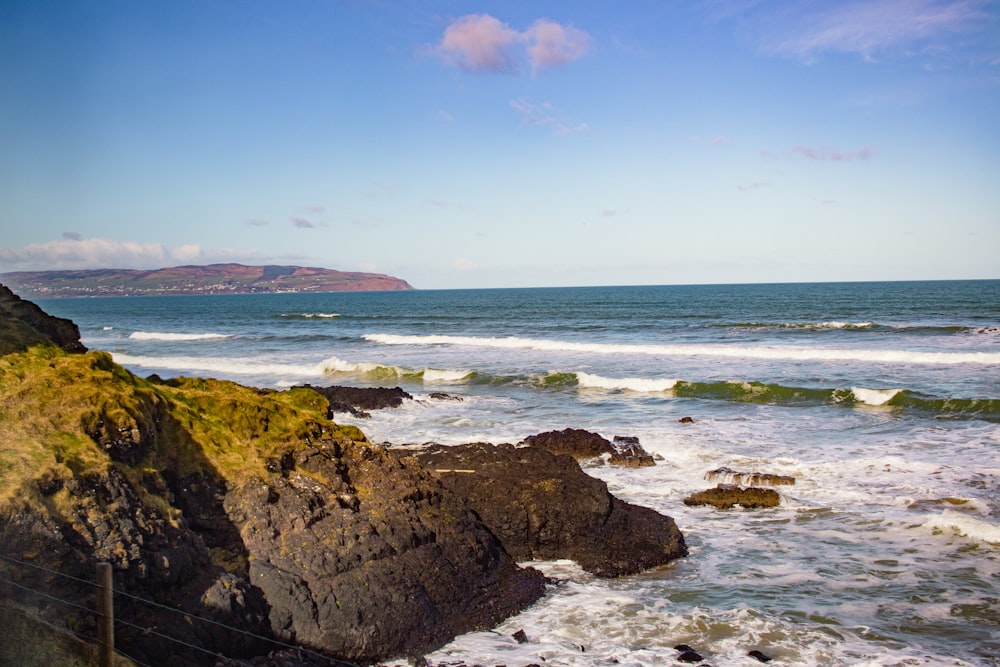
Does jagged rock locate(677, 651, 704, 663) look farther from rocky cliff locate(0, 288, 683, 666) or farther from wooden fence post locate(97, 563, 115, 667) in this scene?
wooden fence post locate(97, 563, 115, 667)

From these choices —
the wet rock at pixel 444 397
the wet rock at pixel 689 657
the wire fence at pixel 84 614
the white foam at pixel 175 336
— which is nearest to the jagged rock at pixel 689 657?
the wet rock at pixel 689 657

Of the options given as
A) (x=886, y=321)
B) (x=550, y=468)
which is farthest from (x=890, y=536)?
(x=886, y=321)

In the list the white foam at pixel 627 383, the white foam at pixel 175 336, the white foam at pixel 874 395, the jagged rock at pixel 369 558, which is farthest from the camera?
the white foam at pixel 175 336

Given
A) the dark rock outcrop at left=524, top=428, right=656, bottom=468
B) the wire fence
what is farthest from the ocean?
the wire fence

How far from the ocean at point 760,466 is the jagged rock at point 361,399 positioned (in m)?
0.60

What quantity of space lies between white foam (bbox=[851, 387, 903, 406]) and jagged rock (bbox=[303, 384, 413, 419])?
1362cm

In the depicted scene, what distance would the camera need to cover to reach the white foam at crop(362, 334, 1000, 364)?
31.3 m

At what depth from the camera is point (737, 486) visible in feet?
41.1

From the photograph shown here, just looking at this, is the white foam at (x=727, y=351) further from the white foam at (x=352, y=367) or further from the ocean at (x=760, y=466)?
the white foam at (x=352, y=367)

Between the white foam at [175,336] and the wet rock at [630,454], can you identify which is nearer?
the wet rock at [630,454]

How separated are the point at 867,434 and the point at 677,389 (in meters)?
7.90

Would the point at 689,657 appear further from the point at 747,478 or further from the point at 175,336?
the point at 175,336

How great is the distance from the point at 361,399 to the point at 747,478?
12139 millimetres

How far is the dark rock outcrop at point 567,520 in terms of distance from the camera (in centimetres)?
Answer: 907
